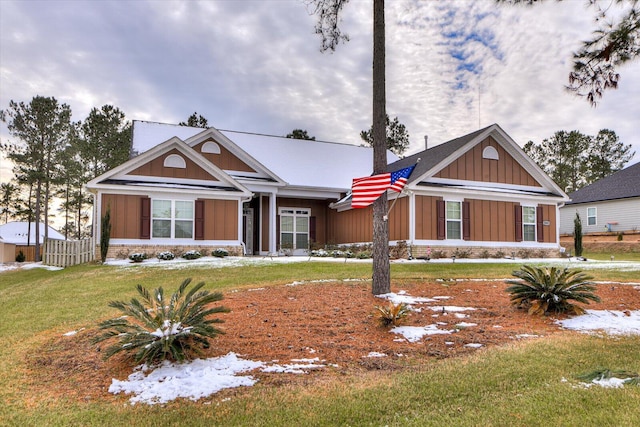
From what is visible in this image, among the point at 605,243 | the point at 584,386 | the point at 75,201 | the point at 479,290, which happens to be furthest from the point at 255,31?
the point at 75,201

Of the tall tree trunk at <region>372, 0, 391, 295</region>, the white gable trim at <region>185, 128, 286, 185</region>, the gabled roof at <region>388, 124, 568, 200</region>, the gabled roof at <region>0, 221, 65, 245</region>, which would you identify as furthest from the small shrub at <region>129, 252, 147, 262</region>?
the gabled roof at <region>0, 221, 65, 245</region>

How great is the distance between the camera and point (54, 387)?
4004 millimetres

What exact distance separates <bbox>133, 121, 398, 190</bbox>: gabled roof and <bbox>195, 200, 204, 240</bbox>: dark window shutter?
4.29 meters

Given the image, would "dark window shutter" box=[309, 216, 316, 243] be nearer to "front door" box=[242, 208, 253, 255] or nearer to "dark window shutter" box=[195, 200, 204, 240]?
"front door" box=[242, 208, 253, 255]

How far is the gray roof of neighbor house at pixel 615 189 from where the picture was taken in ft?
87.8

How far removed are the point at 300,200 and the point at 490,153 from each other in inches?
378

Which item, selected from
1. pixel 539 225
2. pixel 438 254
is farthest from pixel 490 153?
pixel 438 254

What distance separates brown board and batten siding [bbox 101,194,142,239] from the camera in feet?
51.9

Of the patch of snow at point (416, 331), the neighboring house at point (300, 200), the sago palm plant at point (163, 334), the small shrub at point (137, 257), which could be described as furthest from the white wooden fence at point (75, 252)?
the patch of snow at point (416, 331)

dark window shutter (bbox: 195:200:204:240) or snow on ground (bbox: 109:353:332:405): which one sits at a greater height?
dark window shutter (bbox: 195:200:204:240)

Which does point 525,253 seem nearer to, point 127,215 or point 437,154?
point 437,154

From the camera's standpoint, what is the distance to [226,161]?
66.3 ft

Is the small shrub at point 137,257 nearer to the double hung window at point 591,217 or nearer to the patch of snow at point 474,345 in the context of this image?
the patch of snow at point 474,345

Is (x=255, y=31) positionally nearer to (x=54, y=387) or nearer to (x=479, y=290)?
Result: (x=479, y=290)
